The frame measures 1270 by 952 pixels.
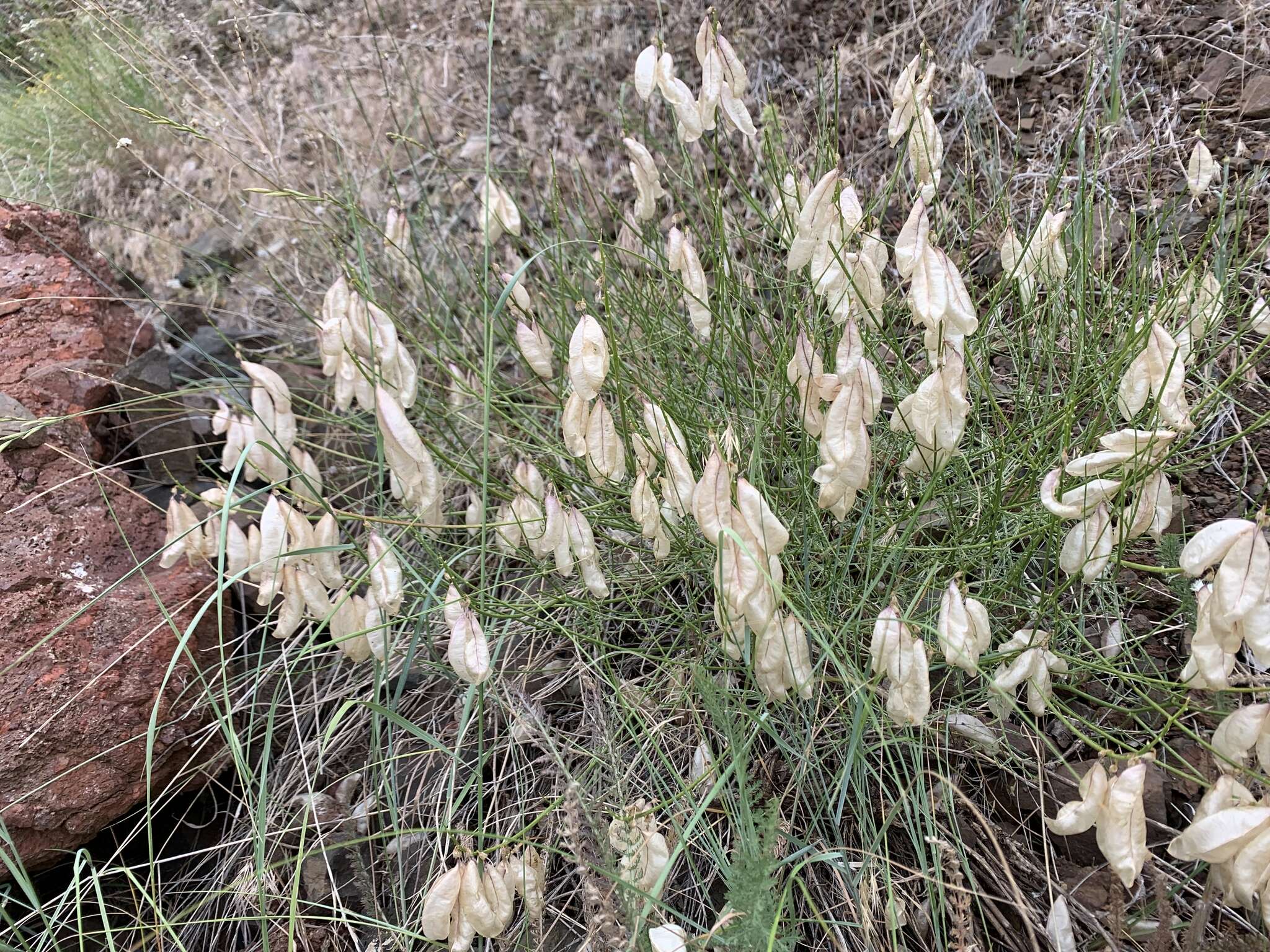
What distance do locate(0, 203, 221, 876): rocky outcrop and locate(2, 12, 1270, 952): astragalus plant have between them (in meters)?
0.23

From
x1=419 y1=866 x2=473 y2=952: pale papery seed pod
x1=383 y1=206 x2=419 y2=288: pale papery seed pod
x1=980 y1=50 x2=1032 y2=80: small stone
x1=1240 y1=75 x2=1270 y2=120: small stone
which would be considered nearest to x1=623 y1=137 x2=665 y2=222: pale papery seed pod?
x1=383 y1=206 x2=419 y2=288: pale papery seed pod

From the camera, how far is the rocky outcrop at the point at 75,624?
186 centimetres

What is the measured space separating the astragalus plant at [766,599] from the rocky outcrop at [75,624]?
0.23 metres

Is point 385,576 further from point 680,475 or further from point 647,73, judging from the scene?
point 647,73

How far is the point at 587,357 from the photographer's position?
1510 mm

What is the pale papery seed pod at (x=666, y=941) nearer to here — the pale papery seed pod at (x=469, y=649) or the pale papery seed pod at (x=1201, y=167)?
the pale papery seed pod at (x=469, y=649)

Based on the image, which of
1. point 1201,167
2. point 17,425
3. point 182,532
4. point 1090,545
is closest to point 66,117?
point 17,425

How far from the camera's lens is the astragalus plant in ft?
4.48

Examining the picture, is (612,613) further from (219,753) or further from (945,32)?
(945,32)

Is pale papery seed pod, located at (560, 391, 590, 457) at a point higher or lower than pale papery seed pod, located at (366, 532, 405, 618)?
higher

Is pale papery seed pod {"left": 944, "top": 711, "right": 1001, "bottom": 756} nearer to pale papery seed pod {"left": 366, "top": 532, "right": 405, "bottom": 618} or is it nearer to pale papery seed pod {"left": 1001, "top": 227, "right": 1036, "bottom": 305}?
pale papery seed pod {"left": 1001, "top": 227, "right": 1036, "bottom": 305}

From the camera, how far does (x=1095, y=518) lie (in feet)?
4.64

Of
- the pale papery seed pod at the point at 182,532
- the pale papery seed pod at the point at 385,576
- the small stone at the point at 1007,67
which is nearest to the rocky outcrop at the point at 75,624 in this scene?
the pale papery seed pod at the point at 182,532

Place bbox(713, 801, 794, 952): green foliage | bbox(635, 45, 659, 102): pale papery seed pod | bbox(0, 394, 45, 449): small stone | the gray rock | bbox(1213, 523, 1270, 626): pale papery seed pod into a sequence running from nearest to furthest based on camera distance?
bbox(1213, 523, 1270, 626): pale papery seed pod, bbox(713, 801, 794, 952): green foliage, bbox(635, 45, 659, 102): pale papery seed pod, bbox(0, 394, 45, 449): small stone, the gray rock
